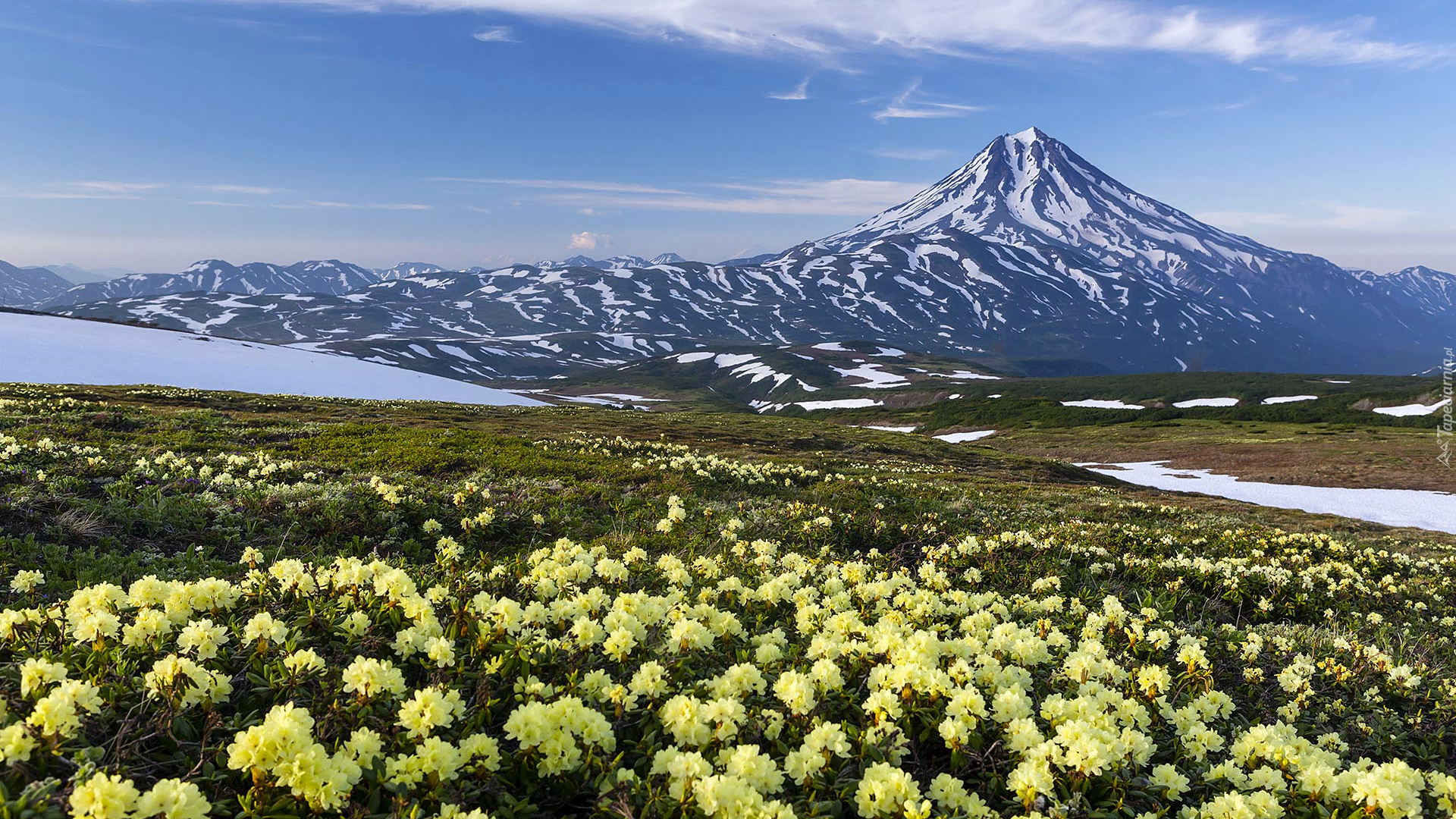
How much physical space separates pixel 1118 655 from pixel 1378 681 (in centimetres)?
305

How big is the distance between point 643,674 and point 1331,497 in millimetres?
56499

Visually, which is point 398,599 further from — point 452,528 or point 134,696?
point 452,528

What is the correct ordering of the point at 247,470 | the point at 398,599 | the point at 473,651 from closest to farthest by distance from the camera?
the point at 473,651, the point at 398,599, the point at 247,470

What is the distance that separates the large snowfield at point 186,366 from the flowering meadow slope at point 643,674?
77.3m

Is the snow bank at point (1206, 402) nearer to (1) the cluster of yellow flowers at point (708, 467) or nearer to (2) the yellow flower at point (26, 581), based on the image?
(1) the cluster of yellow flowers at point (708, 467)

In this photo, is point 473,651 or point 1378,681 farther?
point 1378,681

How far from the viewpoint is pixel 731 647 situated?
5922 mm

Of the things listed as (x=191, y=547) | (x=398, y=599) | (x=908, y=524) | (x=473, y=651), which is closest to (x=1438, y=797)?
(x=473, y=651)

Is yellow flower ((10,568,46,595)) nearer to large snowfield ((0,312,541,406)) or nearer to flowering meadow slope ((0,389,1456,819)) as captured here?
flowering meadow slope ((0,389,1456,819))

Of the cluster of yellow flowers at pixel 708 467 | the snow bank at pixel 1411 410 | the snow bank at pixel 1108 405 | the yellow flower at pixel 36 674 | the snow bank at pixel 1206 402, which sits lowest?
the snow bank at pixel 1108 405

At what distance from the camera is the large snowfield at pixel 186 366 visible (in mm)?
82750

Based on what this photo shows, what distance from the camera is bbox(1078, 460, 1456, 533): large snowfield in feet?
118

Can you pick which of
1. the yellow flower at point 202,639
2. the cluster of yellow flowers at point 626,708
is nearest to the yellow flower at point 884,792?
the cluster of yellow flowers at point 626,708

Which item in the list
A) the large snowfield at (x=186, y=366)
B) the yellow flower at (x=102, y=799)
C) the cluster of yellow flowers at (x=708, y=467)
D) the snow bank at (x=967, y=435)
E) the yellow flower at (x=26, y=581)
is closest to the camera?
the yellow flower at (x=102, y=799)
